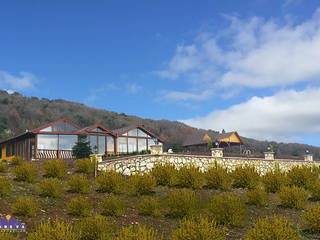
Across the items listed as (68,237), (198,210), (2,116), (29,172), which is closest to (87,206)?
(68,237)

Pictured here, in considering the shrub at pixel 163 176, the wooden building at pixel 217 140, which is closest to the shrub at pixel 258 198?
the shrub at pixel 163 176

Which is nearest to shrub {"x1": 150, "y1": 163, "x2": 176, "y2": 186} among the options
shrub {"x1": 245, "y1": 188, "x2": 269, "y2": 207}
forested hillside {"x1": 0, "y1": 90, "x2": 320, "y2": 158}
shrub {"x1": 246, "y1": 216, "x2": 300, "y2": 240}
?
shrub {"x1": 245, "y1": 188, "x2": 269, "y2": 207}

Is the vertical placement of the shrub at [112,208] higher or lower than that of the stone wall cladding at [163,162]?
lower

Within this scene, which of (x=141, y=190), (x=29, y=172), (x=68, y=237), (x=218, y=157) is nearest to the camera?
(x=68, y=237)

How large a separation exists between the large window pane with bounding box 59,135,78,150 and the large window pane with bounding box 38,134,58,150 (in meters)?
0.50

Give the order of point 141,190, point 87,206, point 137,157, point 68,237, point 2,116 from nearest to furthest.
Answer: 1. point 68,237
2. point 87,206
3. point 141,190
4. point 137,157
5. point 2,116

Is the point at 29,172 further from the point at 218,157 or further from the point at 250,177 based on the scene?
the point at 218,157

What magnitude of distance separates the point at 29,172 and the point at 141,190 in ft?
19.8

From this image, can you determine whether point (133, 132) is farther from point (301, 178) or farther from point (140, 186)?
point (140, 186)

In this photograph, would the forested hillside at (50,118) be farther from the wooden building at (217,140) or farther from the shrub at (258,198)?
the shrub at (258,198)

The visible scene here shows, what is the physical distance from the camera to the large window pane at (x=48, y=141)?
3008 cm

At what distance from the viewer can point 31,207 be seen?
10.1m

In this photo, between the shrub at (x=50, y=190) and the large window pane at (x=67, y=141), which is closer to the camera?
the shrub at (x=50, y=190)

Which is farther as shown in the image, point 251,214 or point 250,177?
point 250,177
